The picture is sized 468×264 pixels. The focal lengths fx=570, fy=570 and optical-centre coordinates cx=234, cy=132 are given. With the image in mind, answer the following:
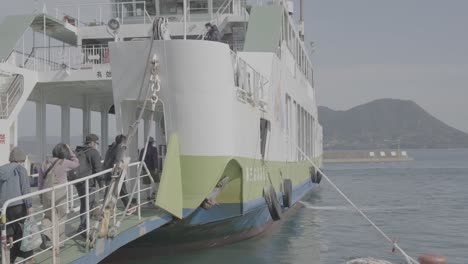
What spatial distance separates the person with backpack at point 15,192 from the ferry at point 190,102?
1.05 feet

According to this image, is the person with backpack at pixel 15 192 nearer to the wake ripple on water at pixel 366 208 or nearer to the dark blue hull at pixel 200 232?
the dark blue hull at pixel 200 232

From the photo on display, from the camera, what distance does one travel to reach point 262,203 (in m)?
11.4

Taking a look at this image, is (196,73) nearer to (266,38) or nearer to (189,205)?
(189,205)

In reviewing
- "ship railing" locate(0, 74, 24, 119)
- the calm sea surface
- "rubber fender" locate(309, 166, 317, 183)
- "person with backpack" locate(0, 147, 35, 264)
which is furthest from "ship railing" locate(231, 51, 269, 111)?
"rubber fender" locate(309, 166, 317, 183)

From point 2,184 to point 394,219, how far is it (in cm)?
1371

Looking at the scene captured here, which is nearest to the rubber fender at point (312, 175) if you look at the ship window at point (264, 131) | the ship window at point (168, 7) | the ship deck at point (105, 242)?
the ship window at point (168, 7)

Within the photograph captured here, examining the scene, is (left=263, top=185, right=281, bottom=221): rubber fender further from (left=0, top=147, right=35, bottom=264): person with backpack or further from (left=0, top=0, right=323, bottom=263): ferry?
(left=0, top=147, right=35, bottom=264): person with backpack

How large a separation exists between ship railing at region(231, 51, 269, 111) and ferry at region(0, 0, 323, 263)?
3 cm

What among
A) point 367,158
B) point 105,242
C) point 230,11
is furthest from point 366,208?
point 367,158

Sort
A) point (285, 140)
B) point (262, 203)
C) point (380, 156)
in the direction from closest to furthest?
1. point (262, 203)
2. point (285, 140)
3. point (380, 156)

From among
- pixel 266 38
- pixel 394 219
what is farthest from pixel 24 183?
pixel 394 219

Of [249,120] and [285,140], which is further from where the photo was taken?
[285,140]

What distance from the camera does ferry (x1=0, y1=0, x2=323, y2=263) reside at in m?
9.24

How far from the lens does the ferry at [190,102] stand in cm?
924
